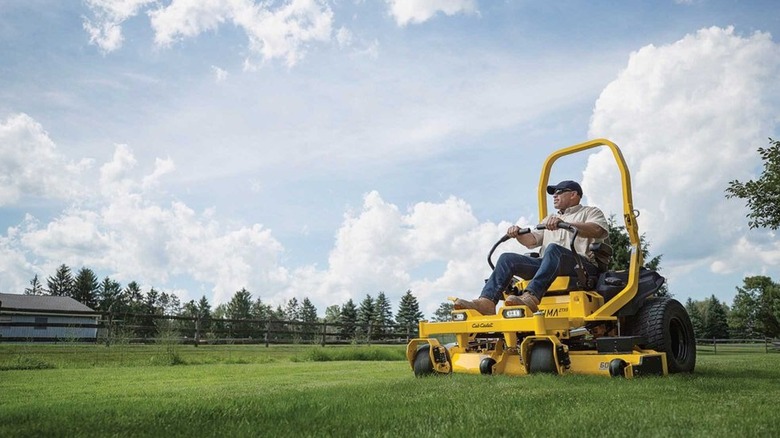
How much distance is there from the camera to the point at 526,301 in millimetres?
5992

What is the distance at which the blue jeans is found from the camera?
20.2 feet

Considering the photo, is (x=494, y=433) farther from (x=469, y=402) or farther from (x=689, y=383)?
(x=689, y=383)

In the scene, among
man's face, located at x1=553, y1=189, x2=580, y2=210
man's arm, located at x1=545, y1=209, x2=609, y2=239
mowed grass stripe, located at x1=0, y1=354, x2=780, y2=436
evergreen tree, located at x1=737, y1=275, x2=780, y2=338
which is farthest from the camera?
evergreen tree, located at x1=737, y1=275, x2=780, y2=338

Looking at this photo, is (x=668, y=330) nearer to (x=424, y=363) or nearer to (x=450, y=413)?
(x=424, y=363)

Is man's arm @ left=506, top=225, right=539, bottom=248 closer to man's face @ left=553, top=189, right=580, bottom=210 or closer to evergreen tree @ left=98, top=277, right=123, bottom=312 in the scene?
man's face @ left=553, top=189, right=580, bottom=210

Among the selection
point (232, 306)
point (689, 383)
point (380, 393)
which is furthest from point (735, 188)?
point (232, 306)

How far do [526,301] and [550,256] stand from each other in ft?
1.79

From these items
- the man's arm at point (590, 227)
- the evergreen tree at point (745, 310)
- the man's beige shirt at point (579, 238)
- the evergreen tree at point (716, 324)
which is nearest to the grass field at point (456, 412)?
the man's arm at point (590, 227)

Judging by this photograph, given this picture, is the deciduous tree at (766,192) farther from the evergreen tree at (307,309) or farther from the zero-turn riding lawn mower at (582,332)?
the evergreen tree at (307,309)

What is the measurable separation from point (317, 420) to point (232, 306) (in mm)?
93884

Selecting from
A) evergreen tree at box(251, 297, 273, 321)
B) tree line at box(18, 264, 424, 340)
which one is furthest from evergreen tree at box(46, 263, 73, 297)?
evergreen tree at box(251, 297, 273, 321)

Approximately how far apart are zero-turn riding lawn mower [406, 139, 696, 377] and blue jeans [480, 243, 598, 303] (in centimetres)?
13

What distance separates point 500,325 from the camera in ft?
19.6

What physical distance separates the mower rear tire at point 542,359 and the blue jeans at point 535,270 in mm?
512
